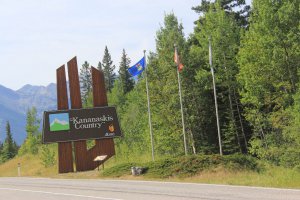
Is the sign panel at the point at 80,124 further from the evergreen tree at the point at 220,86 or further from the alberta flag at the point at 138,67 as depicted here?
the evergreen tree at the point at 220,86

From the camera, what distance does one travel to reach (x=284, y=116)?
99.1 feet

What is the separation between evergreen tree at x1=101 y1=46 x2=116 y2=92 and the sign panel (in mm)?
70425

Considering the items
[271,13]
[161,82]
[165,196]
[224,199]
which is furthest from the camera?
[161,82]

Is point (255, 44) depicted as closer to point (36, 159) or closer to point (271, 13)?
point (271, 13)

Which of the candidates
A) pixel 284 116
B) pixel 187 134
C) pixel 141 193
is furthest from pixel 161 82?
pixel 141 193

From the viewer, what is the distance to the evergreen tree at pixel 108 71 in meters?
104

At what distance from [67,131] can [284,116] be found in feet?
50.0

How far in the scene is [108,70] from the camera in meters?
107

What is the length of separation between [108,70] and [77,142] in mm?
75522

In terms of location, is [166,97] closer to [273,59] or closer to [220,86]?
[220,86]

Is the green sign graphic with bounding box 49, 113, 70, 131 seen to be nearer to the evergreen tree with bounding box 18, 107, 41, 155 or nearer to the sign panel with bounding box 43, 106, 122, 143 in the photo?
the sign panel with bounding box 43, 106, 122, 143

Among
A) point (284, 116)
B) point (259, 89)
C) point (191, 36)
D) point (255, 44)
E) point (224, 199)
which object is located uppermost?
point (191, 36)

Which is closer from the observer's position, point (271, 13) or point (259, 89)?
point (271, 13)

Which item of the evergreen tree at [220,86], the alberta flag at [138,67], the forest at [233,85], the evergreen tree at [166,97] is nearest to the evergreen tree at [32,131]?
the forest at [233,85]
